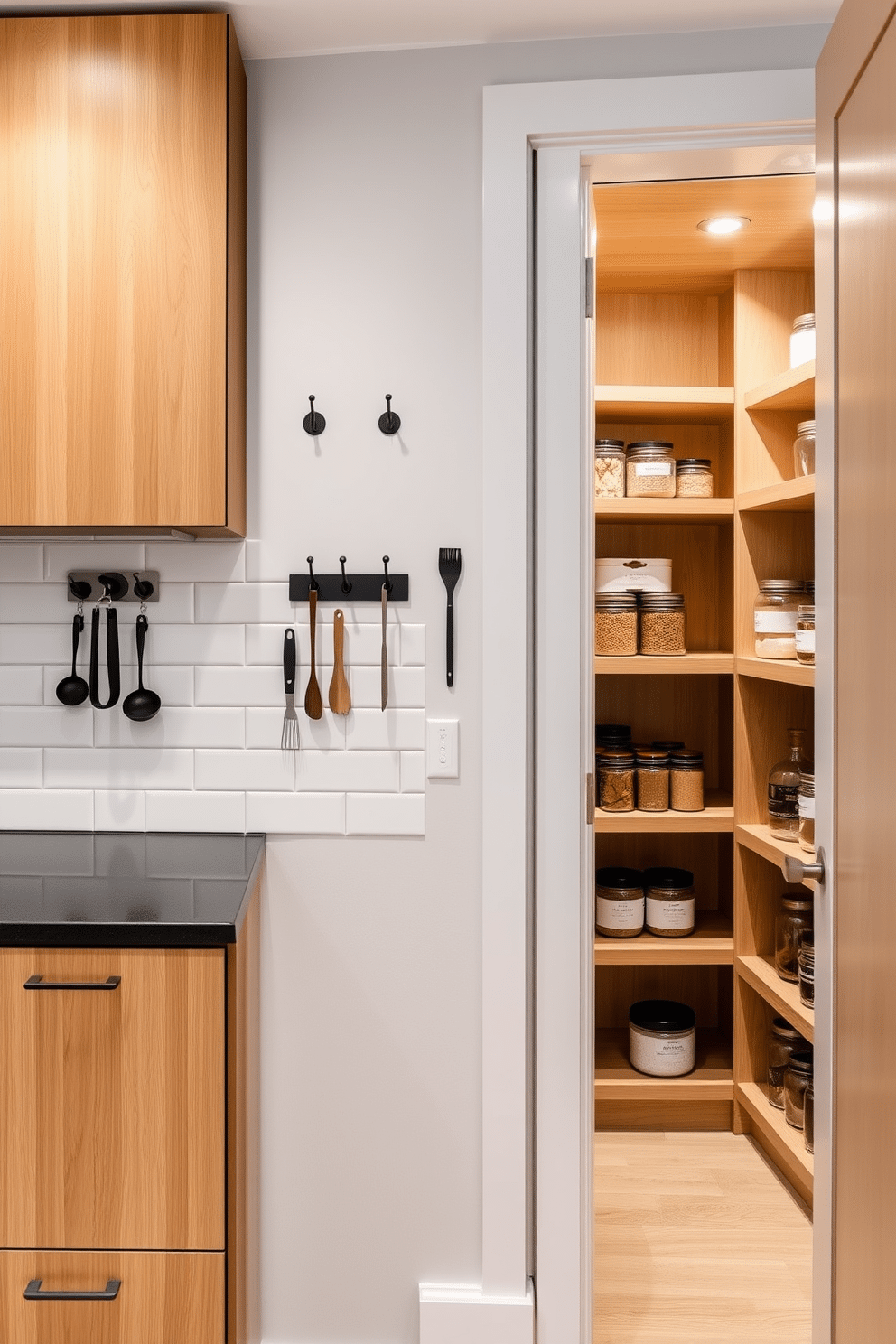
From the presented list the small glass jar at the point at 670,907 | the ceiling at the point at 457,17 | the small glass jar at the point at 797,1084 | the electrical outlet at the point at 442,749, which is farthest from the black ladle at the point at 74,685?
the small glass jar at the point at 797,1084

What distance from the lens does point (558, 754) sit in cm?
178

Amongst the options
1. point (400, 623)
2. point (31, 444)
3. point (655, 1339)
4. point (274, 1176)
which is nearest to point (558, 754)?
point (400, 623)

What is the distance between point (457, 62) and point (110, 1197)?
1936 mm

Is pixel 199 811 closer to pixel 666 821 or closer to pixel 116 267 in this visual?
pixel 116 267

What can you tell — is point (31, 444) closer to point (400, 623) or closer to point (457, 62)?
point (400, 623)

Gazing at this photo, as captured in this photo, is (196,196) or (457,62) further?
(457,62)

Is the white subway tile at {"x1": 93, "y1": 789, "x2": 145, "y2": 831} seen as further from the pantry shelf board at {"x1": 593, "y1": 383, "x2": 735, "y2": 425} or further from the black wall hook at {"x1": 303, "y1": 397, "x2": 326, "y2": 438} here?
the pantry shelf board at {"x1": 593, "y1": 383, "x2": 735, "y2": 425}

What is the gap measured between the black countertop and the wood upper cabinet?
57 cm

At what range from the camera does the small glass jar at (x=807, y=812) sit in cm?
232

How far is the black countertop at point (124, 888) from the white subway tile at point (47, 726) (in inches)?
6.6

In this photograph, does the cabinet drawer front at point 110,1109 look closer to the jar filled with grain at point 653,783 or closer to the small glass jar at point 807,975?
the small glass jar at point 807,975

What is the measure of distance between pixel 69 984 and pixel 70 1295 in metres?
0.45

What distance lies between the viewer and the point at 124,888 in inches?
61.9

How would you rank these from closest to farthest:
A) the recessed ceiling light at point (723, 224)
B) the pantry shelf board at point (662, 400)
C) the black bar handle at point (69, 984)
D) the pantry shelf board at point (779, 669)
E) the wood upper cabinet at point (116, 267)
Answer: the black bar handle at point (69, 984) → the wood upper cabinet at point (116, 267) → the pantry shelf board at point (779, 669) → the recessed ceiling light at point (723, 224) → the pantry shelf board at point (662, 400)
